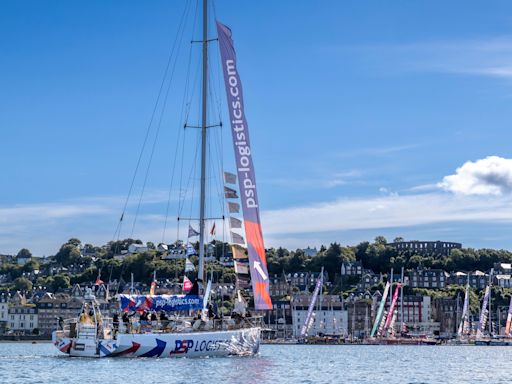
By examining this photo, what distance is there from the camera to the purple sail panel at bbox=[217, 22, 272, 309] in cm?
4584

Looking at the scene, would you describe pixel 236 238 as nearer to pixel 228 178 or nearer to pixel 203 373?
pixel 228 178

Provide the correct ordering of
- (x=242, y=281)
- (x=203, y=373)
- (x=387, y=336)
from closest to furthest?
(x=203, y=373) < (x=242, y=281) < (x=387, y=336)

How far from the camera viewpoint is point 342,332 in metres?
157

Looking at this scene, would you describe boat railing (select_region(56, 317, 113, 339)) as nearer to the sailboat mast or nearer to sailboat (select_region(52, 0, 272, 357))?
sailboat (select_region(52, 0, 272, 357))

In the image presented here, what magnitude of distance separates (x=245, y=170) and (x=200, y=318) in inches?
252

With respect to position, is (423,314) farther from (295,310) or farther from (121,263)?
(121,263)

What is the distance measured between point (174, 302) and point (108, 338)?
Result: 291 cm

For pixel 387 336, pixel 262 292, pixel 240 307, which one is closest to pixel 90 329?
pixel 240 307

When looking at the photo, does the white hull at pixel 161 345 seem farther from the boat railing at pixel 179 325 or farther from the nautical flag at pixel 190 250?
the nautical flag at pixel 190 250

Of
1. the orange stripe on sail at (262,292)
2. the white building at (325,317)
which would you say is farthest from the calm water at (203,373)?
the white building at (325,317)

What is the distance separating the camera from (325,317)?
6531 inches

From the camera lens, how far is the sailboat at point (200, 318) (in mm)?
42656

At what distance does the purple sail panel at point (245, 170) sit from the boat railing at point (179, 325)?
1.73m

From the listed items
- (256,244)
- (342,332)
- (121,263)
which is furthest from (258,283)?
(121,263)
